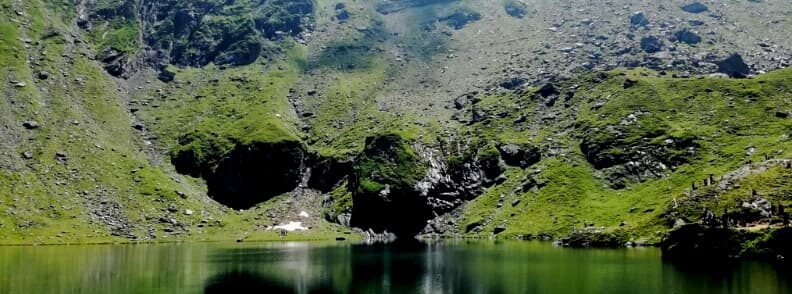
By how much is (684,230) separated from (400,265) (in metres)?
56.0

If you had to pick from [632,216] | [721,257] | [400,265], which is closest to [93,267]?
[400,265]

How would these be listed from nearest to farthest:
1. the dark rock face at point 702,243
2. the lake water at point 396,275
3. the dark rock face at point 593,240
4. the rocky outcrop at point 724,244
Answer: the lake water at point 396,275 → the rocky outcrop at point 724,244 → the dark rock face at point 702,243 → the dark rock face at point 593,240

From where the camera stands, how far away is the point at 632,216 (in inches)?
7254

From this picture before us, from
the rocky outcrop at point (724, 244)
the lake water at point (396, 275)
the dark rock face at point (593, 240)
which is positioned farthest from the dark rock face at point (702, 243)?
the dark rock face at point (593, 240)

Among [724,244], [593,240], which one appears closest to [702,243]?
[724,244]

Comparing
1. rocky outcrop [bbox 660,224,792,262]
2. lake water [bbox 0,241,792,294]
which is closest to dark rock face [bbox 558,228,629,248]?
rocky outcrop [bbox 660,224,792,262]

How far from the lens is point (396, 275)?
316ft

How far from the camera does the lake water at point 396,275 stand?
3027 inches

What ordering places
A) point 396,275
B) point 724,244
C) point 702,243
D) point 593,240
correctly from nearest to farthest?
point 396,275 < point 724,244 < point 702,243 < point 593,240

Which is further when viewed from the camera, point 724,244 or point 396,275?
point 724,244

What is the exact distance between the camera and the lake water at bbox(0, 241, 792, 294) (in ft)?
252

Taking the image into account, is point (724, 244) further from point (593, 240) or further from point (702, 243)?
point (593, 240)

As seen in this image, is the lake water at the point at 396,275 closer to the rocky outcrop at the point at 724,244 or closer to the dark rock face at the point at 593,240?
the rocky outcrop at the point at 724,244

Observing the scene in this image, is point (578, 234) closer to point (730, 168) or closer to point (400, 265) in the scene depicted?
point (730, 168)
